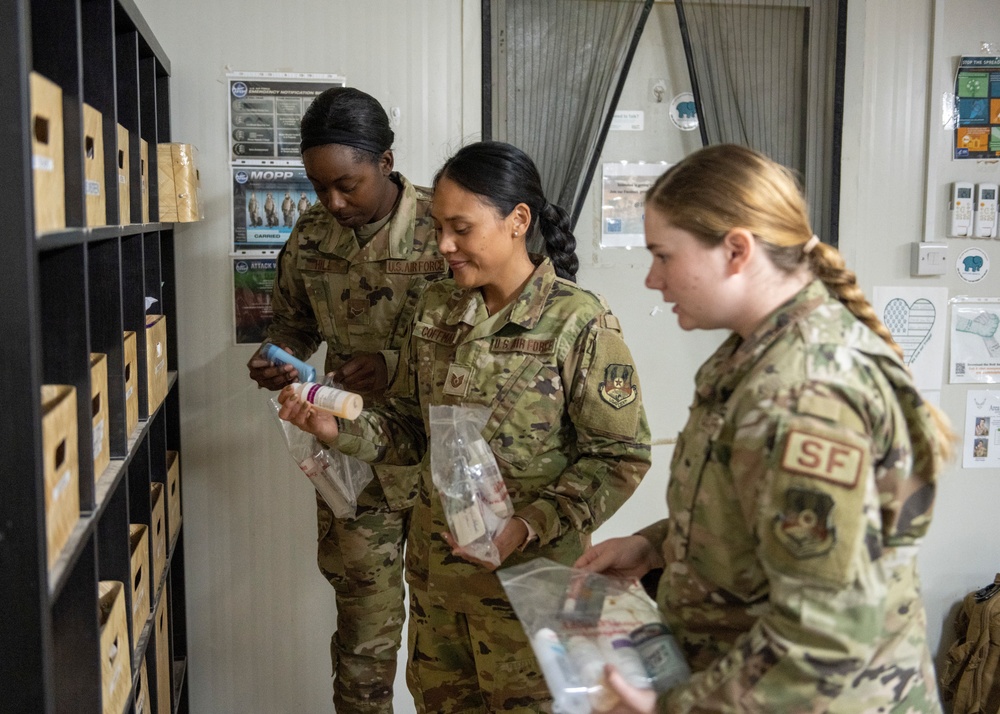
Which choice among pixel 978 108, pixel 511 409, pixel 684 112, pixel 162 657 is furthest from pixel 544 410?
pixel 978 108

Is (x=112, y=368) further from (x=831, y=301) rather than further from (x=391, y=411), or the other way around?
(x=831, y=301)

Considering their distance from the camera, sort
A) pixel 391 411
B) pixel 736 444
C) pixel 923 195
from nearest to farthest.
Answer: pixel 736 444 < pixel 391 411 < pixel 923 195

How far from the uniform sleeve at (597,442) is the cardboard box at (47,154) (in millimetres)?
952

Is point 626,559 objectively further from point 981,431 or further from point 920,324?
point 981,431

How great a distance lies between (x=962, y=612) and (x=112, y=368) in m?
2.97

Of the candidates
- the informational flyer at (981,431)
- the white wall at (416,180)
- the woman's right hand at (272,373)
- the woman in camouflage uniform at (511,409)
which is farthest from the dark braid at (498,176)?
the informational flyer at (981,431)

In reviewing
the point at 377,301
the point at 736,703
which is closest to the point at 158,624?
the point at 377,301

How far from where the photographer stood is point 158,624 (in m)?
2.24

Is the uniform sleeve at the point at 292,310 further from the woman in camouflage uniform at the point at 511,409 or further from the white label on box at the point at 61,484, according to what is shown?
the white label on box at the point at 61,484

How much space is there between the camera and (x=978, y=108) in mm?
3213

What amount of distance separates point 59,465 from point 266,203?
1.80 m

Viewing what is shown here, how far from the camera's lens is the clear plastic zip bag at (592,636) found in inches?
46.2

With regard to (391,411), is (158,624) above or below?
below

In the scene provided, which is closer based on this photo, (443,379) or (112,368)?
(112,368)
